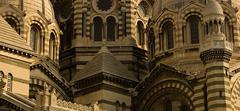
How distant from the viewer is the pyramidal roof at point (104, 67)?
42.6m

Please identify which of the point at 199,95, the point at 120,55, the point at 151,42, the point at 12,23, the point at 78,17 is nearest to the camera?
the point at 199,95

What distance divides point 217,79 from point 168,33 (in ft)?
23.5

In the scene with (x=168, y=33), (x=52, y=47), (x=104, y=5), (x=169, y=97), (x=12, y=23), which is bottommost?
(x=169, y=97)

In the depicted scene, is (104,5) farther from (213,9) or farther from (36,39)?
(213,9)

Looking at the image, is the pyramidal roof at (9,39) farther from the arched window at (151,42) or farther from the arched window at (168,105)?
the arched window at (151,42)

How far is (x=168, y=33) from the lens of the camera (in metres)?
44.4

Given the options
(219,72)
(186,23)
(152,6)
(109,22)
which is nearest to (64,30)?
(109,22)

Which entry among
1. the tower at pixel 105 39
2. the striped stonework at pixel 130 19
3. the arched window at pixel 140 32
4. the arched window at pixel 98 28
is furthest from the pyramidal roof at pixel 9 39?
the arched window at pixel 140 32

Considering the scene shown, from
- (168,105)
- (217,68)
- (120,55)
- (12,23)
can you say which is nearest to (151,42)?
(120,55)

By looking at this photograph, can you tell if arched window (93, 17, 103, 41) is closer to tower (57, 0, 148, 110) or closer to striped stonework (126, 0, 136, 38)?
tower (57, 0, 148, 110)

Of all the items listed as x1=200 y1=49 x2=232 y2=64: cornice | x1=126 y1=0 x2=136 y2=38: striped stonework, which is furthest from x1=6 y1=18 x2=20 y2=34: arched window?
x1=200 y1=49 x2=232 y2=64: cornice

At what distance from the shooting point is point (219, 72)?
1507 inches

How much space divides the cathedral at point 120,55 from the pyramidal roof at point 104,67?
3.4 inches

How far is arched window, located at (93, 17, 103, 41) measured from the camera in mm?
47875
